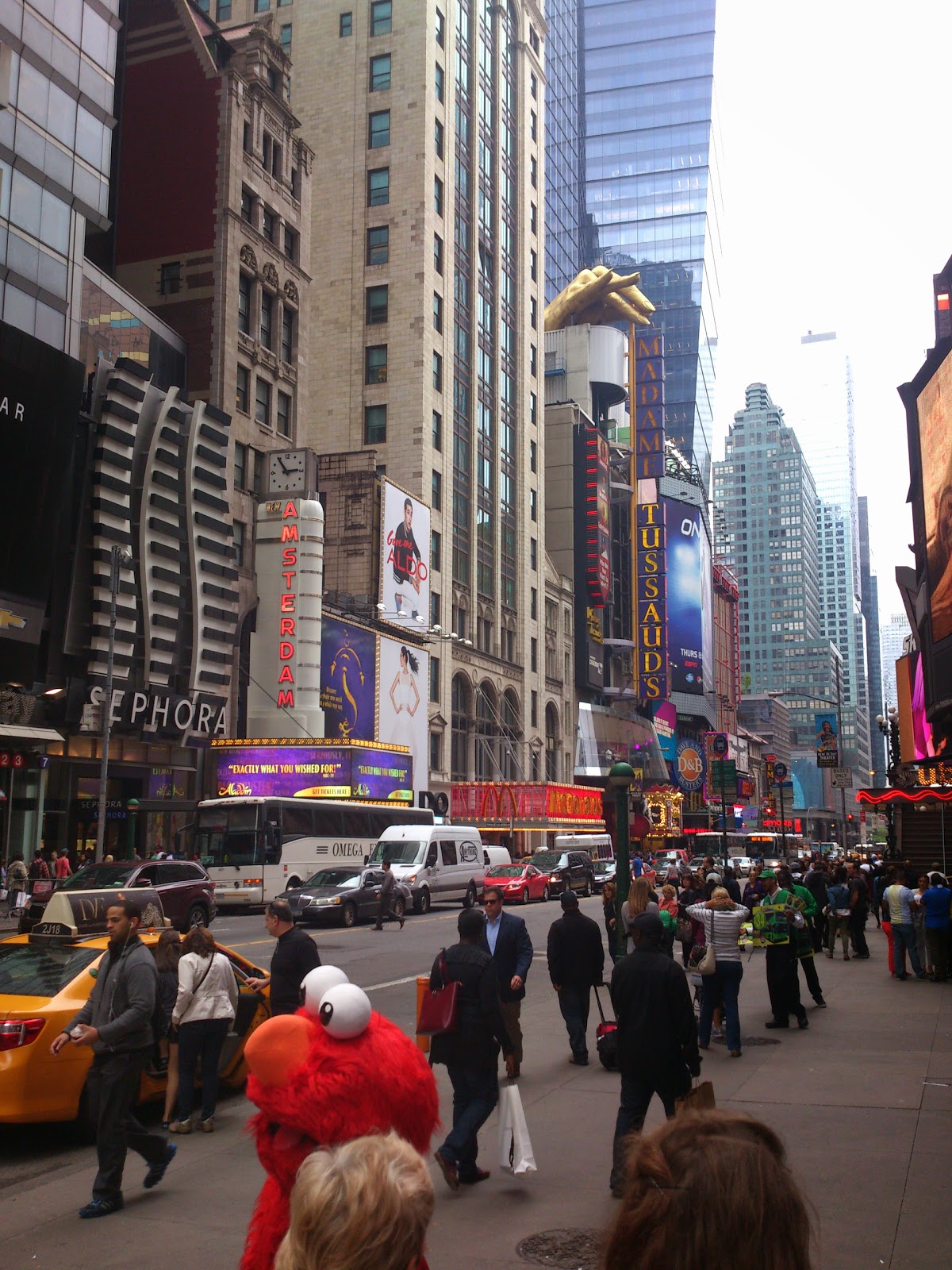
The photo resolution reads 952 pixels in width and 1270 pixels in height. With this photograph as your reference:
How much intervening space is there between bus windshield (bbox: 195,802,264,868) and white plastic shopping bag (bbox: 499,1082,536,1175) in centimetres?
2777

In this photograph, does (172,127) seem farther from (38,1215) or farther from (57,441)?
(38,1215)

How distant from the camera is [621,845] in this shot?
16.6m

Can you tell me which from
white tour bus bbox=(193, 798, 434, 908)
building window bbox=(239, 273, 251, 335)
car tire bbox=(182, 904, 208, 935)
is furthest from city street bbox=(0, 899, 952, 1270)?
building window bbox=(239, 273, 251, 335)

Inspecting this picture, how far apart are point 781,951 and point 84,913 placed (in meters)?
8.57

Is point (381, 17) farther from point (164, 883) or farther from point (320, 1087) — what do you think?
point (320, 1087)

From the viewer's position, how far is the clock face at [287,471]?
50.6 meters

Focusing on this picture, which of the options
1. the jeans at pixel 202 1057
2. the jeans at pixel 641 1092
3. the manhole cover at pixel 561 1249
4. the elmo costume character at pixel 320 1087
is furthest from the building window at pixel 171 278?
the elmo costume character at pixel 320 1087

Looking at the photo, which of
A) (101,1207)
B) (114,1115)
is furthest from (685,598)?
(114,1115)

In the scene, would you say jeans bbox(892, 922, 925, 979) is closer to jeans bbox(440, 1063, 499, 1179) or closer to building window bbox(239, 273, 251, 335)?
jeans bbox(440, 1063, 499, 1179)

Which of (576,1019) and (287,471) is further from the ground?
(287,471)

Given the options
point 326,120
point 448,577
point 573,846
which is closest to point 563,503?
point 448,577

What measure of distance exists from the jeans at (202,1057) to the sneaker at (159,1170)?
1.51m

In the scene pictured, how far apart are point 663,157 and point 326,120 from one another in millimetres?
115146

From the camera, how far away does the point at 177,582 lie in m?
42.5
